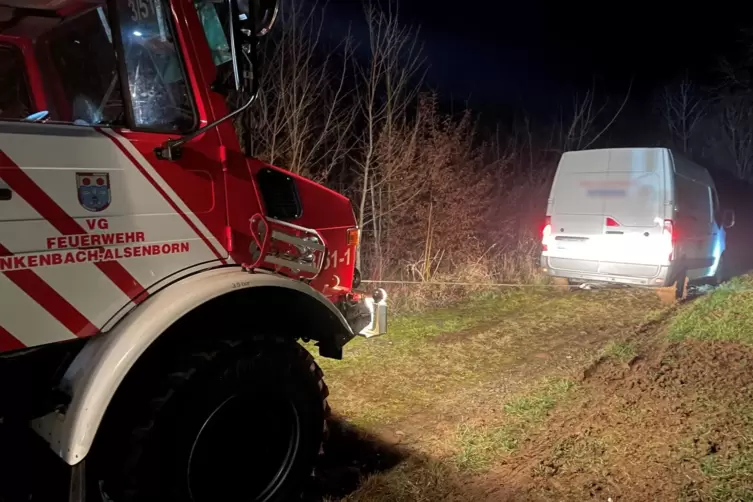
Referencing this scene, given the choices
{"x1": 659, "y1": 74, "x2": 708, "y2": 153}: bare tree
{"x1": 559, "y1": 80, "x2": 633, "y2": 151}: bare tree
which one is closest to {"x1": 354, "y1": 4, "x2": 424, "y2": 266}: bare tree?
{"x1": 559, "y1": 80, "x2": 633, "y2": 151}: bare tree

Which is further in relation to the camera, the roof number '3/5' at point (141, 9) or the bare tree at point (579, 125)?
the bare tree at point (579, 125)

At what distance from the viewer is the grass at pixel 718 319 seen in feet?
20.6

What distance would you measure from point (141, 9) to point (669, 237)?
7.45 metres

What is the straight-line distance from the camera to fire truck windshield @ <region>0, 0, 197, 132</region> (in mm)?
2543

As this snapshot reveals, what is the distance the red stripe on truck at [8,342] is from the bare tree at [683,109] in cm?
2769

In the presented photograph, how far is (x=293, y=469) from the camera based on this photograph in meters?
3.11

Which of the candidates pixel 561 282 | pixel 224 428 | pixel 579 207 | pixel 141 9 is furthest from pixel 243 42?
pixel 561 282

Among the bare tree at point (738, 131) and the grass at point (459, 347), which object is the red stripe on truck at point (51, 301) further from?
the bare tree at point (738, 131)

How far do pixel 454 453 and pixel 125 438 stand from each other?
224cm

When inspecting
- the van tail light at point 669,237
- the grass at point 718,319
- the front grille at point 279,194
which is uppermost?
the front grille at point 279,194

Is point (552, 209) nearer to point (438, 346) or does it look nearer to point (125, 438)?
point (438, 346)

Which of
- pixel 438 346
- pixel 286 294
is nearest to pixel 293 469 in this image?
pixel 286 294

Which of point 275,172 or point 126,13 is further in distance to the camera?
point 275,172

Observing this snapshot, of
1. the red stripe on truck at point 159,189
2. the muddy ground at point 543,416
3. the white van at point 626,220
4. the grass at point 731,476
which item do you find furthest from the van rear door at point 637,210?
the red stripe on truck at point 159,189
